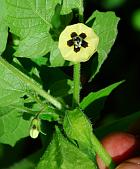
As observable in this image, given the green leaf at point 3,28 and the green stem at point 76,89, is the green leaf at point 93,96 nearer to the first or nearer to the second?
the green stem at point 76,89

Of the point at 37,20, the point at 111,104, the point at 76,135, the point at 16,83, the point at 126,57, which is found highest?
the point at 37,20

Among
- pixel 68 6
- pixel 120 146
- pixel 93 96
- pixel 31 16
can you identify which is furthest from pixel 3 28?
pixel 120 146

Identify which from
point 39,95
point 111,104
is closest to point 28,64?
point 39,95

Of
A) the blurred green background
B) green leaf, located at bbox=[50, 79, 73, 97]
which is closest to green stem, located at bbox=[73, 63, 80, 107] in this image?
green leaf, located at bbox=[50, 79, 73, 97]

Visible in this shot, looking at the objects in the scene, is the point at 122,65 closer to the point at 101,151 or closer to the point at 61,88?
the point at 61,88

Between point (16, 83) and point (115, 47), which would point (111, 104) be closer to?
point (115, 47)

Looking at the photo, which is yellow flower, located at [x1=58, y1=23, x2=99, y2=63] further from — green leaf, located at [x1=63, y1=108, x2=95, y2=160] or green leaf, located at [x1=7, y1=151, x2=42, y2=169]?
green leaf, located at [x1=7, y1=151, x2=42, y2=169]
